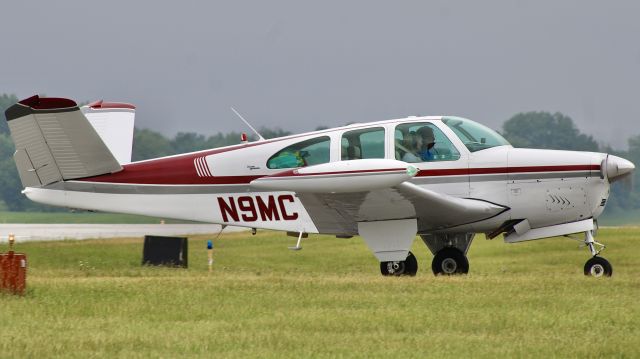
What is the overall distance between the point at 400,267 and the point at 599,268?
3147 mm

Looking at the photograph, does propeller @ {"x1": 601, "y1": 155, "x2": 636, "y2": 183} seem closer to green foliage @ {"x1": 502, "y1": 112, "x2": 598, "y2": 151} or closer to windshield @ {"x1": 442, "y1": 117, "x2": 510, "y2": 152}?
windshield @ {"x1": 442, "y1": 117, "x2": 510, "y2": 152}

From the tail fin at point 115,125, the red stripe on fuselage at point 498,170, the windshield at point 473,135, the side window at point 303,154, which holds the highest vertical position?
the tail fin at point 115,125

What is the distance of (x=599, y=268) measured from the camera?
1647cm

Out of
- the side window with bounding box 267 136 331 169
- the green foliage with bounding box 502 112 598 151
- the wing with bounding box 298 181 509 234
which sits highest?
the green foliage with bounding box 502 112 598 151

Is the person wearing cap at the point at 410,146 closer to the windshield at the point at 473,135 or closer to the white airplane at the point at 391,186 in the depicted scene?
the white airplane at the point at 391,186

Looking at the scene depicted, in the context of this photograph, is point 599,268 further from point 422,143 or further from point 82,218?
point 82,218

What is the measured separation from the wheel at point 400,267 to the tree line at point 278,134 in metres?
34.8

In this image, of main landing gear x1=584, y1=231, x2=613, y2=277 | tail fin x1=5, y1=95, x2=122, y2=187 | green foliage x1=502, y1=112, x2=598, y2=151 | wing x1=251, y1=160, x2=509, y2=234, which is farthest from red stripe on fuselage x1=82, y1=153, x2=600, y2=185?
green foliage x1=502, y1=112, x2=598, y2=151

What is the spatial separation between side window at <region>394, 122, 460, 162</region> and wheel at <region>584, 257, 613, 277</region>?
2578 mm

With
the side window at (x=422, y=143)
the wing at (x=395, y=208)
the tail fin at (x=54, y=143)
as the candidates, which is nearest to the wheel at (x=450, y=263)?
the wing at (x=395, y=208)

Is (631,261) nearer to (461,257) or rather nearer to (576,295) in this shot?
(461,257)

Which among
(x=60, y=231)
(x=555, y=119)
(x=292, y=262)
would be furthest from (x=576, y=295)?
(x=555, y=119)

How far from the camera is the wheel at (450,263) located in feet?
57.0

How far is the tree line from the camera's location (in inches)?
2718
